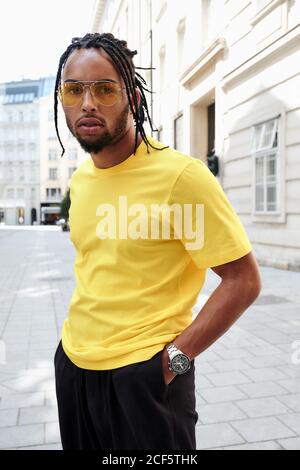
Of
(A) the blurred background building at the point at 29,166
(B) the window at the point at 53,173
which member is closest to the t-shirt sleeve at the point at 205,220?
(A) the blurred background building at the point at 29,166

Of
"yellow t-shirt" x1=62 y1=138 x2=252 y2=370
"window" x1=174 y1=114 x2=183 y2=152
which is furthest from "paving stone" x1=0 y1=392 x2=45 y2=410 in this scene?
"window" x1=174 y1=114 x2=183 y2=152

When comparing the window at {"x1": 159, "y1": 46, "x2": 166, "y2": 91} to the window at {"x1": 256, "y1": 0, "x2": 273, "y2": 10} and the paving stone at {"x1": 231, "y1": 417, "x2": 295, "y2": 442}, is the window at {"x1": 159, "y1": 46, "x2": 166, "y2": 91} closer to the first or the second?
the window at {"x1": 256, "y1": 0, "x2": 273, "y2": 10}

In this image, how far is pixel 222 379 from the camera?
4.07m

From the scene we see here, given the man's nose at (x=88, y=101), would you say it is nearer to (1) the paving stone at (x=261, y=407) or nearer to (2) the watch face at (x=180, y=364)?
(2) the watch face at (x=180, y=364)

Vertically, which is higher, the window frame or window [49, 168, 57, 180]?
window [49, 168, 57, 180]

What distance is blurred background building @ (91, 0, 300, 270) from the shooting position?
10.2 metres

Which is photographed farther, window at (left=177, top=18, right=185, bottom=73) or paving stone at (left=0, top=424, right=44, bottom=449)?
window at (left=177, top=18, right=185, bottom=73)

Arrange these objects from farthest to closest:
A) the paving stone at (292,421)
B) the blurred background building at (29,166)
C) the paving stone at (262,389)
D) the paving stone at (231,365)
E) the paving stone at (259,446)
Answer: the blurred background building at (29,166)
the paving stone at (231,365)
the paving stone at (262,389)
the paving stone at (292,421)
the paving stone at (259,446)

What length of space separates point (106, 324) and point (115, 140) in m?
0.58

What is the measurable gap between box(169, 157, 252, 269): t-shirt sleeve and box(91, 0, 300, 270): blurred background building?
8.18 m

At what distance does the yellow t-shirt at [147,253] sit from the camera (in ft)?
4.52

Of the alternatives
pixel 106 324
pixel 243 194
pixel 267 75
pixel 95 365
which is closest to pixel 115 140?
pixel 106 324

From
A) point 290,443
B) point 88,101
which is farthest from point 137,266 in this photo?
point 290,443

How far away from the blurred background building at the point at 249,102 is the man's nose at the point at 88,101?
7997mm
